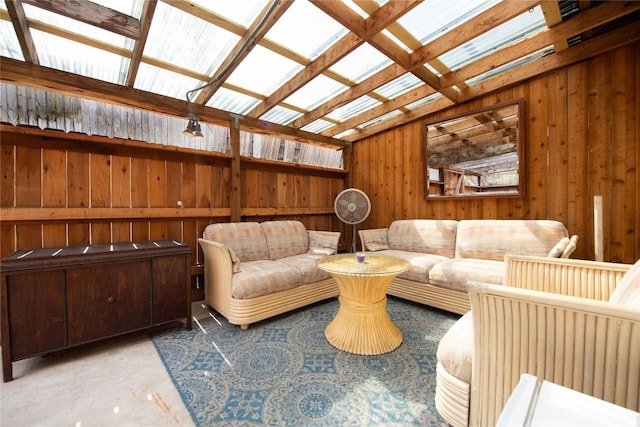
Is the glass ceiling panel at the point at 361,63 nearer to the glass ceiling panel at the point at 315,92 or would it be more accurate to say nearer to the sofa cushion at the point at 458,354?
the glass ceiling panel at the point at 315,92

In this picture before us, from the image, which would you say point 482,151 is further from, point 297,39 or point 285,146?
point 285,146

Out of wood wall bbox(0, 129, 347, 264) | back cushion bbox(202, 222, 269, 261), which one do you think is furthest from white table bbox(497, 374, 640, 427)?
wood wall bbox(0, 129, 347, 264)

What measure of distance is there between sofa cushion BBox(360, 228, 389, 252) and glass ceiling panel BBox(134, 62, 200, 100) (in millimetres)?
2823

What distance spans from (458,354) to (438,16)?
246 centimetres

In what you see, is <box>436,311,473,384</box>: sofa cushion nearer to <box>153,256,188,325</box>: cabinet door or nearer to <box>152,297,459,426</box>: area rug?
<box>152,297,459,426</box>: area rug

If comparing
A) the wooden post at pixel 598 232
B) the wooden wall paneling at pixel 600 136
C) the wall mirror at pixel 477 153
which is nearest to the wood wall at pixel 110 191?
the wall mirror at pixel 477 153

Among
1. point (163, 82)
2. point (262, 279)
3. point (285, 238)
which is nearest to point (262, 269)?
point (262, 279)

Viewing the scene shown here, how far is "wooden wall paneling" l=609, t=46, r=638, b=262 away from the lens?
2.30 m

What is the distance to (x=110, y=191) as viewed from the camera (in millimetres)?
2637

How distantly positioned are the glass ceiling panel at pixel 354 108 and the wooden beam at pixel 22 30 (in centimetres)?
292

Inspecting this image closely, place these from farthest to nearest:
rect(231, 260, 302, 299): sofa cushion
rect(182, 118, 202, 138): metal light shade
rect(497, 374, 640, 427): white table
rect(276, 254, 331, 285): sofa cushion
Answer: rect(276, 254, 331, 285): sofa cushion → rect(182, 118, 202, 138): metal light shade → rect(231, 260, 302, 299): sofa cushion → rect(497, 374, 640, 427): white table

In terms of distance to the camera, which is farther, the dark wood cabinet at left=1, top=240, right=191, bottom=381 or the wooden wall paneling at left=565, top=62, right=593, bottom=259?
the wooden wall paneling at left=565, top=62, right=593, bottom=259

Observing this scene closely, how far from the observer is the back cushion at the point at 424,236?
10.7ft

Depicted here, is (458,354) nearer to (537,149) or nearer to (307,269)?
(307,269)
